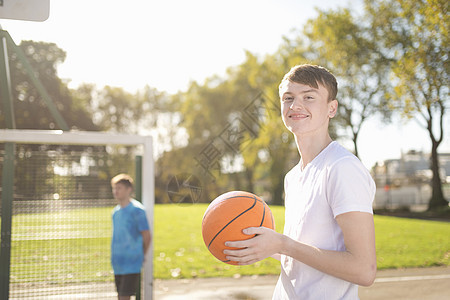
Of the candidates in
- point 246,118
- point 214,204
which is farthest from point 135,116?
point 214,204

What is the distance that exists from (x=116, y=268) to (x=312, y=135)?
14.5ft

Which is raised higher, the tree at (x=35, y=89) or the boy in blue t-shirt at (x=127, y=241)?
the tree at (x=35, y=89)


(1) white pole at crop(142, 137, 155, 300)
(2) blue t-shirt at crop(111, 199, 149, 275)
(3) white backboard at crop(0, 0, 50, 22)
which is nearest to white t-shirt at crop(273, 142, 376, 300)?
(3) white backboard at crop(0, 0, 50, 22)

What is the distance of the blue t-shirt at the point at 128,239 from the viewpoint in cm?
566

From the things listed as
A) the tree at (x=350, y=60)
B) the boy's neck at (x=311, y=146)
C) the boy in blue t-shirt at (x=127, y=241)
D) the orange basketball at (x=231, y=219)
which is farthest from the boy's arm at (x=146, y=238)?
the tree at (x=350, y=60)

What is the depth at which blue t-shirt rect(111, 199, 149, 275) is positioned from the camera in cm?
566

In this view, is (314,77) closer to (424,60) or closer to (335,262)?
(335,262)

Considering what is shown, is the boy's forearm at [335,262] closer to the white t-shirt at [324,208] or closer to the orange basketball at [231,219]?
the white t-shirt at [324,208]

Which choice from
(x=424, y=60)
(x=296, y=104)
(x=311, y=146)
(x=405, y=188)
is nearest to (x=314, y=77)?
(x=296, y=104)

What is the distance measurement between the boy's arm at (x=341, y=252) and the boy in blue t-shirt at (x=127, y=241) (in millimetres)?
4195

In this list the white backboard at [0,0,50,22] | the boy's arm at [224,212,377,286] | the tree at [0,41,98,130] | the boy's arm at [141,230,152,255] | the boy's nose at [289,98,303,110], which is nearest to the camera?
the boy's arm at [224,212,377,286]

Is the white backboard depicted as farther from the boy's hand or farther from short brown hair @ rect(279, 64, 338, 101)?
the boy's hand

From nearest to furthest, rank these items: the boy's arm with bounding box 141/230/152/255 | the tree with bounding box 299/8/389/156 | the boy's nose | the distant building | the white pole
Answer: the boy's nose < the boy's arm with bounding box 141/230/152/255 < the white pole < the tree with bounding box 299/8/389/156 < the distant building

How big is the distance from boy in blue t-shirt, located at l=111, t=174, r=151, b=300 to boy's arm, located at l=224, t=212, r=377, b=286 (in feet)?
13.8
